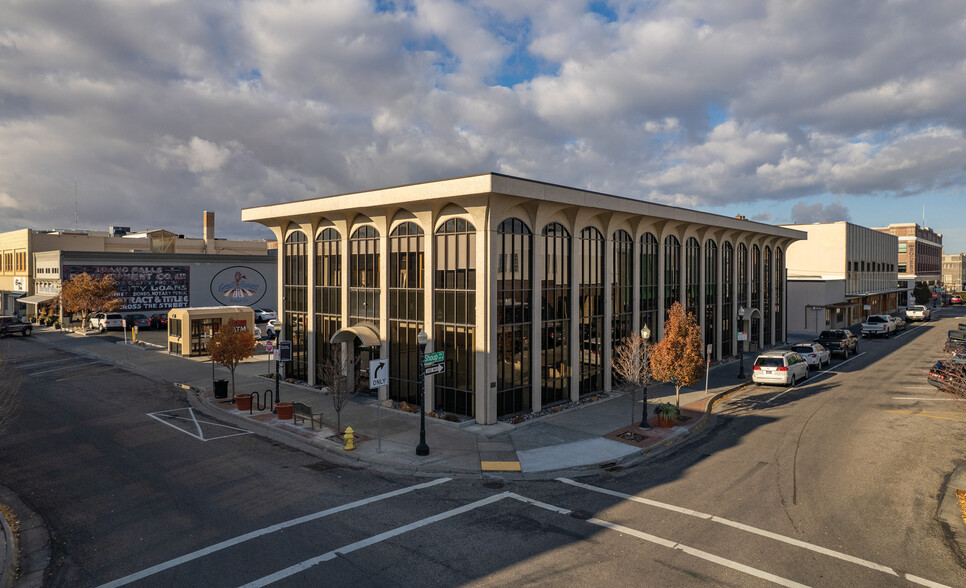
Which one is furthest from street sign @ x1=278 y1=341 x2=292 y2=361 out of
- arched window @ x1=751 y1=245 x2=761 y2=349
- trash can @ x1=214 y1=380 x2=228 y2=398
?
arched window @ x1=751 y1=245 x2=761 y2=349

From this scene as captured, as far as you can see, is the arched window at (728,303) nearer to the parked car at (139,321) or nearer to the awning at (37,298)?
the parked car at (139,321)

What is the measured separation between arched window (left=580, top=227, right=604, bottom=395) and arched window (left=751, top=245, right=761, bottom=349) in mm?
20667

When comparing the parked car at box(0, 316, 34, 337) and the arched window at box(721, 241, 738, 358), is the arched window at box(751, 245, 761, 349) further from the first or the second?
the parked car at box(0, 316, 34, 337)

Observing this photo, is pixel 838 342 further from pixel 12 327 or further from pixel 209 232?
pixel 209 232

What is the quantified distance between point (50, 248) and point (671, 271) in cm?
7098

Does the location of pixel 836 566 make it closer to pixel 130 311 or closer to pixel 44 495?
pixel 44 495

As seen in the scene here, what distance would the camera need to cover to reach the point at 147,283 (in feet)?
195

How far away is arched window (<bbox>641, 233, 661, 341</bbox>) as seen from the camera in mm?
29609

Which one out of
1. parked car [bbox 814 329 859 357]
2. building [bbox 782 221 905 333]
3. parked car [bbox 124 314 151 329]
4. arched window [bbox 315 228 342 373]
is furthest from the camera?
building [bbox 782 221 905 333]

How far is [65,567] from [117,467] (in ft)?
20.3

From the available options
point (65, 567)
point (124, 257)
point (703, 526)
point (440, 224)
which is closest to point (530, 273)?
point (440, 224)

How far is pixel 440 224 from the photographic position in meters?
22.5

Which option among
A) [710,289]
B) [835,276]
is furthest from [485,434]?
[835,276]

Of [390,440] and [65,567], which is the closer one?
[65,567]
